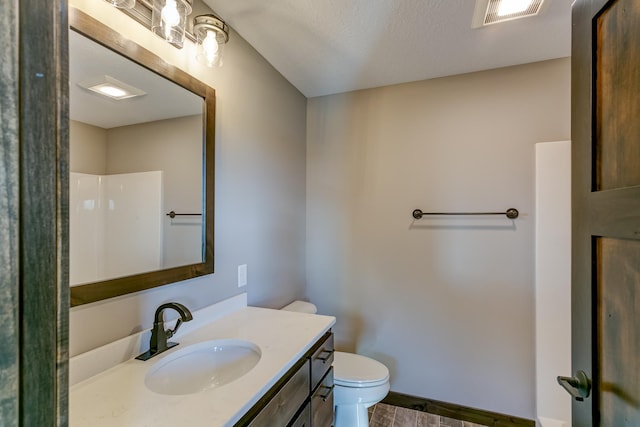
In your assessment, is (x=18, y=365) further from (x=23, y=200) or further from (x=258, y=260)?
(x=258, y=260)

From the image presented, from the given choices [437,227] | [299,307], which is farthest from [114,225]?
[437,227]

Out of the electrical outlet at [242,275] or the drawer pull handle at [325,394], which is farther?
the electrical outlet at [242,275]

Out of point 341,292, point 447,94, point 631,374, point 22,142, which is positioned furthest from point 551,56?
point 22,142

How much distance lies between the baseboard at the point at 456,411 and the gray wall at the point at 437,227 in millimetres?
45

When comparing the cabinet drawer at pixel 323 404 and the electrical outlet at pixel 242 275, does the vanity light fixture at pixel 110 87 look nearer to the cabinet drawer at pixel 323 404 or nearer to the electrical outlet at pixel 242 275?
the electrical outlet at pixel 242 275

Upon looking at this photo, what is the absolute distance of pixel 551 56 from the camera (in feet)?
6.08

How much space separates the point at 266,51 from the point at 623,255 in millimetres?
1868

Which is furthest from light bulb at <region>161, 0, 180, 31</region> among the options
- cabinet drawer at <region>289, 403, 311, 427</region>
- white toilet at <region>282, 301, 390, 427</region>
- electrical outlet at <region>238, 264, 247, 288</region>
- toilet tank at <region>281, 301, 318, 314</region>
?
white toilet at <region>282, 301, 390, 427</region>

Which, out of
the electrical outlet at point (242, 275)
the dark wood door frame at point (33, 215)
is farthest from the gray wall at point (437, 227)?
the dark wood door frame at point (33, 215)

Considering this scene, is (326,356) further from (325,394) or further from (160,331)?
(160,331)

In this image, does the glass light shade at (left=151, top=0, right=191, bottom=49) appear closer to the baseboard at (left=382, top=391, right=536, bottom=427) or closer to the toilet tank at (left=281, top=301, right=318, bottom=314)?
the toilet tank at (left=281, top=301, right=318, bottom=314)

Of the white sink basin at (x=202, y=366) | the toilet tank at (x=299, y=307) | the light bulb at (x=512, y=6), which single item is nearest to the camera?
the white sink basin at (x=202, y=366)

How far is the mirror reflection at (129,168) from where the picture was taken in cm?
97

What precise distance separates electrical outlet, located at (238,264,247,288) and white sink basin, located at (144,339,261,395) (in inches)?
19.0
